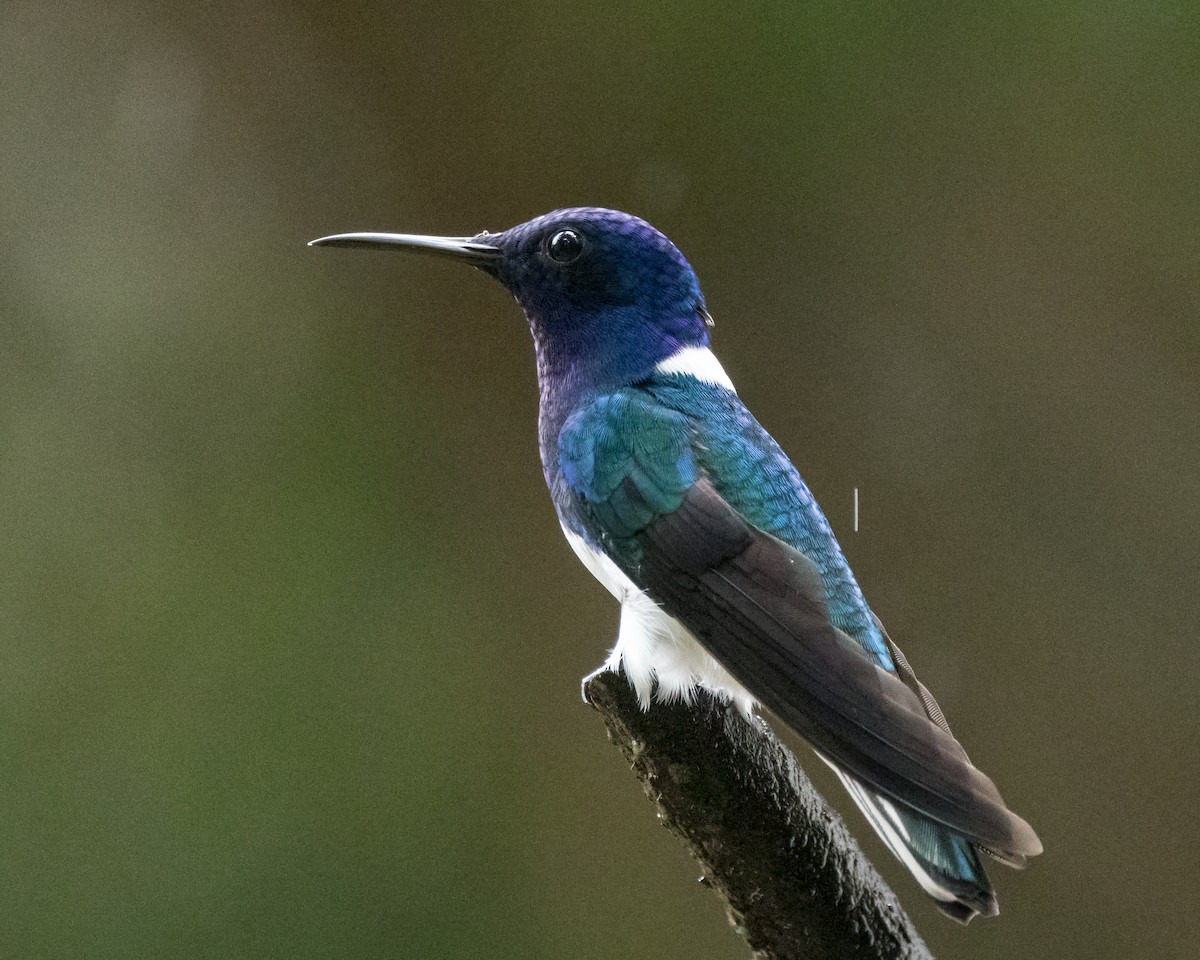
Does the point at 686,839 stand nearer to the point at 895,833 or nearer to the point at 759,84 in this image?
the point at 895,833

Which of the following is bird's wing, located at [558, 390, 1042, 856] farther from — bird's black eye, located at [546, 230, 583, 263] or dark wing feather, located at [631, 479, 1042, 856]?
bird's black eye, located at [546, 230, 583, 263]

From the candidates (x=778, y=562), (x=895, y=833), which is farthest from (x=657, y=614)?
(x=895, y=833)

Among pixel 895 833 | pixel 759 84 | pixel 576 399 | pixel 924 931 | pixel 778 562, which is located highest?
pixel 759 84

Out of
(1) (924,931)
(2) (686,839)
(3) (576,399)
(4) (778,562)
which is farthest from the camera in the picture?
(1) (924,931)

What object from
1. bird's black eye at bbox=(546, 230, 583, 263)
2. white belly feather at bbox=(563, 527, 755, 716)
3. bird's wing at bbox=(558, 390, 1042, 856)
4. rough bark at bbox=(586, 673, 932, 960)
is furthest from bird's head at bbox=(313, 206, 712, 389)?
rough bark at bbox=(586, 673, 932, 960)

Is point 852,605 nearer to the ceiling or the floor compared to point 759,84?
nearer to the floor

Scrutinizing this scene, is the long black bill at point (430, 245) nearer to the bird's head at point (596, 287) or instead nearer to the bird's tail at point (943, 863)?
the bird's head at point (596, 287)
